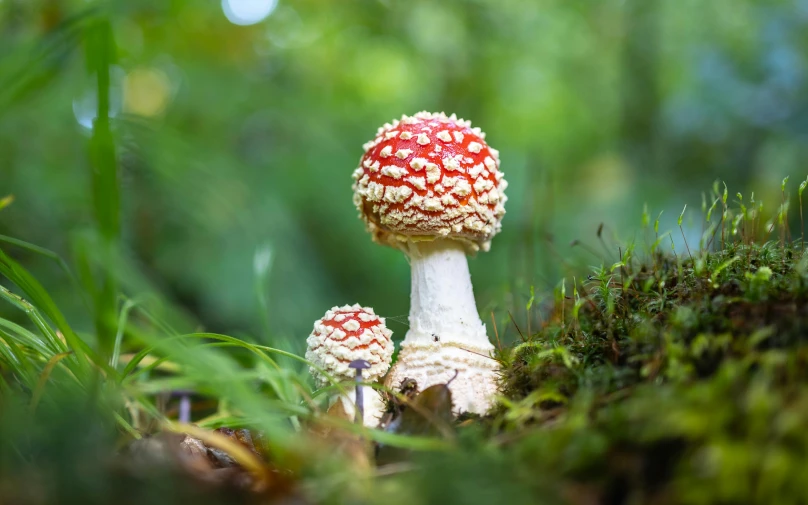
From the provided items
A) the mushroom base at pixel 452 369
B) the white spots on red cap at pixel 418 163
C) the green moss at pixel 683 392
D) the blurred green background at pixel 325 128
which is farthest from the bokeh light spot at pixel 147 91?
the green moss at pixel 683 392

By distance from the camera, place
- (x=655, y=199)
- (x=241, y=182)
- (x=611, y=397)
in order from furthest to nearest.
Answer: (x=655, y=199) → (x=241, y=182) → (x=611, y=397)

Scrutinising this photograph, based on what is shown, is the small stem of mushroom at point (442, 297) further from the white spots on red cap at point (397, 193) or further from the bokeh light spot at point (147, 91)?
the bokeh light spot at point (147, 91)

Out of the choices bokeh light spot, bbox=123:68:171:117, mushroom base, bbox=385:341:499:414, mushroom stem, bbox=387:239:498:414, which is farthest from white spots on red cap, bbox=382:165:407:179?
bokeh light spot, bbox=123:68:171:117

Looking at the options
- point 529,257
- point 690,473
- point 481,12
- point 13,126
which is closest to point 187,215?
point 13,126

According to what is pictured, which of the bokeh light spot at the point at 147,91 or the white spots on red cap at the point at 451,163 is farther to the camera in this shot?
the bokeh light spot at the point at 147,91

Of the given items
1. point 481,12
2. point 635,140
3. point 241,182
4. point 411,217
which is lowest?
point 411,217

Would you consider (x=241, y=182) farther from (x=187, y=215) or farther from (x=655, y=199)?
(x=655, y=199)

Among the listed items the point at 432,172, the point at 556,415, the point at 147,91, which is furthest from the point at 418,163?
the point at 147,91

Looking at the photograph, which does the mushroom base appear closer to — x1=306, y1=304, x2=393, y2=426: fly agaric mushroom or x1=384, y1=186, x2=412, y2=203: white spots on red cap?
x1=306, y1=304, x2=393, y2=426: fly agaric mushroom
